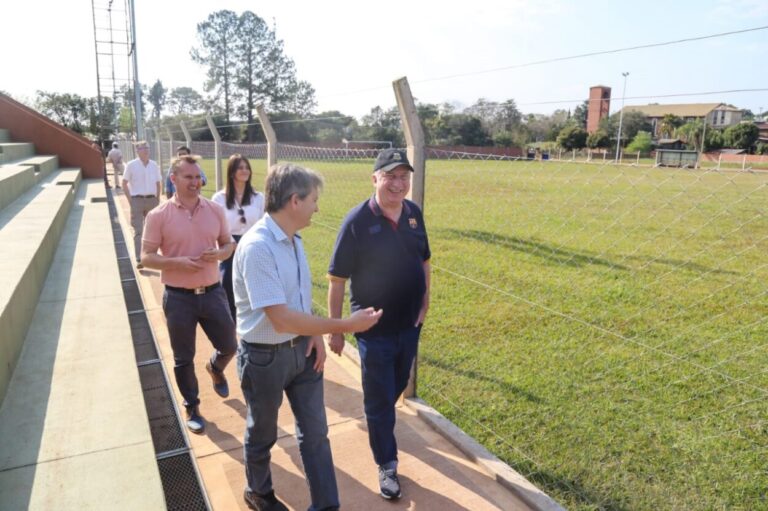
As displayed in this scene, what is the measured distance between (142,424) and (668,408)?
3.40 m

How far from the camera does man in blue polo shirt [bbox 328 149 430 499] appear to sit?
2.74 metres

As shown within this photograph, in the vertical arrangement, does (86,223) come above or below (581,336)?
above

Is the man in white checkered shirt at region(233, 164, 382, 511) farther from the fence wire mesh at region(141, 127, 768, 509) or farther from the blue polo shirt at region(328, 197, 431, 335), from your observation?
the fence wire mesh at region(141, 127, 768, 509)

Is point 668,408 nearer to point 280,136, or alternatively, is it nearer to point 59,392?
point 59,392

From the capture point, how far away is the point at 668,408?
149 inches

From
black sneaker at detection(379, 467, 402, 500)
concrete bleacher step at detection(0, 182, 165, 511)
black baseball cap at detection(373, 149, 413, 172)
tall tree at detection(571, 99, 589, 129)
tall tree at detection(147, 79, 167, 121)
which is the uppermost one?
tall tree at detection(147, 79, 167, 121)

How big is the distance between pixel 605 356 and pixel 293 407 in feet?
10.6

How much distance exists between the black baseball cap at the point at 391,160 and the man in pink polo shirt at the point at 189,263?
1.21 m

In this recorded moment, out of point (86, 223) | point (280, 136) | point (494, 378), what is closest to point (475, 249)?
point (494, 378)

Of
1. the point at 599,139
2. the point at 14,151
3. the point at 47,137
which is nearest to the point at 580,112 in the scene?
the point at 599,139

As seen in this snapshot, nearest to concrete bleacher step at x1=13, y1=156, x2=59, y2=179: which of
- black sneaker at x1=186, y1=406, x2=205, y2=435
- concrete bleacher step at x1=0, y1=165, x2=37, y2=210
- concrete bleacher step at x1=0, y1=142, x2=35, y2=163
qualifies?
concrete bleacher step at x1=0, y1=142, x2=35, y2=163

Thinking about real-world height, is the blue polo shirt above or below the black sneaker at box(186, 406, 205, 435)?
above

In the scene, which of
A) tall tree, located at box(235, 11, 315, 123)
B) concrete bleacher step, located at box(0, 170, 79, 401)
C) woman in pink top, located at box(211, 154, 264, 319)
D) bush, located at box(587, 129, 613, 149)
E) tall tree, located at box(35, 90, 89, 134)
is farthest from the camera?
tall tree, located at box(235, 11, 315, 123)

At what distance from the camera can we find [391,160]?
273cm
